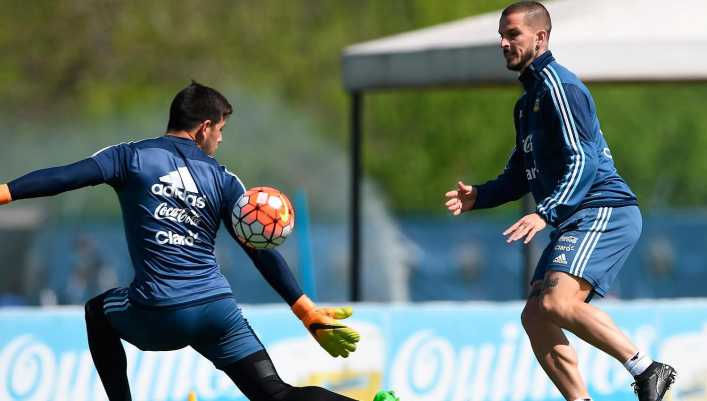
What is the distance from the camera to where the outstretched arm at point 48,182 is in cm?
628

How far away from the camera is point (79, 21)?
→ 32.8 meters

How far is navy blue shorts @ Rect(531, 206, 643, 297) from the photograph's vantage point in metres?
6.97

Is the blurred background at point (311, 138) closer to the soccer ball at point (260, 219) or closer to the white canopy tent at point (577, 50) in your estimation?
the white canopy tent at point (577, 50)

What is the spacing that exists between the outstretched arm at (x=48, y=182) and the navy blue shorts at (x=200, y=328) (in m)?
0.63

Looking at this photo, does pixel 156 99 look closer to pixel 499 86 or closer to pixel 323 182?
pixel 323 182

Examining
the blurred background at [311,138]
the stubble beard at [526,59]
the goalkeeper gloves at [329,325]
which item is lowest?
the blurred background at [311,138]

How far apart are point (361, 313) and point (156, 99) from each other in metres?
25.3

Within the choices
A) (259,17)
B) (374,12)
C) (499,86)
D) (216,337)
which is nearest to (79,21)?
(259,17)

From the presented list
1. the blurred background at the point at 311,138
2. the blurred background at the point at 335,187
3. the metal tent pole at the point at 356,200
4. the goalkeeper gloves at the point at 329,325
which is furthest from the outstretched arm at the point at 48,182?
the blurred background at the point at 311,138

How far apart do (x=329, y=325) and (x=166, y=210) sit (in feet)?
3.04

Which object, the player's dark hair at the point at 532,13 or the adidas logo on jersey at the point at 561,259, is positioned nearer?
the adidas logo on jersey at the point at 561,259

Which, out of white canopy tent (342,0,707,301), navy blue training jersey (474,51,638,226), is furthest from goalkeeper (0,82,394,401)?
white canopy tent (342,0,707,301)

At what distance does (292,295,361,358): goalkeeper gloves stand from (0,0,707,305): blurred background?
14.2 metres

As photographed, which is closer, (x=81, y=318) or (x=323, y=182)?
(x=81, y=318)
